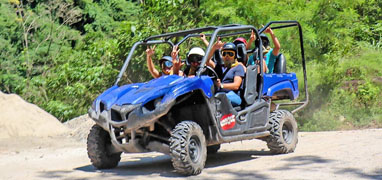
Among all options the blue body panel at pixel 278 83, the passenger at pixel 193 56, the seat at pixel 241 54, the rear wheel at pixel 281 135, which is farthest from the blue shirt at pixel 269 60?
the passenger at pixel 193 56

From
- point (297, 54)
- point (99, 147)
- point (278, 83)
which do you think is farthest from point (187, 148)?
point (297, 54)

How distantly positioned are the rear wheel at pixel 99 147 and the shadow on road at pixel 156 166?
103 mm

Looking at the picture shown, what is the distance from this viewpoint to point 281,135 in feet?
27.3

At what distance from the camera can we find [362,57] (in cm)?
1473

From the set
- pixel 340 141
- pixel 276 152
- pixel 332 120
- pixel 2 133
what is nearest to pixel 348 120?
pixel 332 120

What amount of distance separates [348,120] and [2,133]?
7.07 meters

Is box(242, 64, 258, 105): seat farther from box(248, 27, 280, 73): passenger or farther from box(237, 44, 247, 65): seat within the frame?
box(248, 27, 280, 73): passenger

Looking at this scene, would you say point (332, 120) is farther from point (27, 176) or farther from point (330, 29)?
point (27, 176)

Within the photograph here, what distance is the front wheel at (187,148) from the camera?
6.50 metres

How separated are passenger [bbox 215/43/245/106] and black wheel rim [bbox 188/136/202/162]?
0.93 meters

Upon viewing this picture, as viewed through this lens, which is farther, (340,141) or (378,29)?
(378,29)

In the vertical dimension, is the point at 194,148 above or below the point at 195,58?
below

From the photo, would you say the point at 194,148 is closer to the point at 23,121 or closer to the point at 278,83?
the point at 278,83

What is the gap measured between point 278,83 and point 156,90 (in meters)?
2.40
